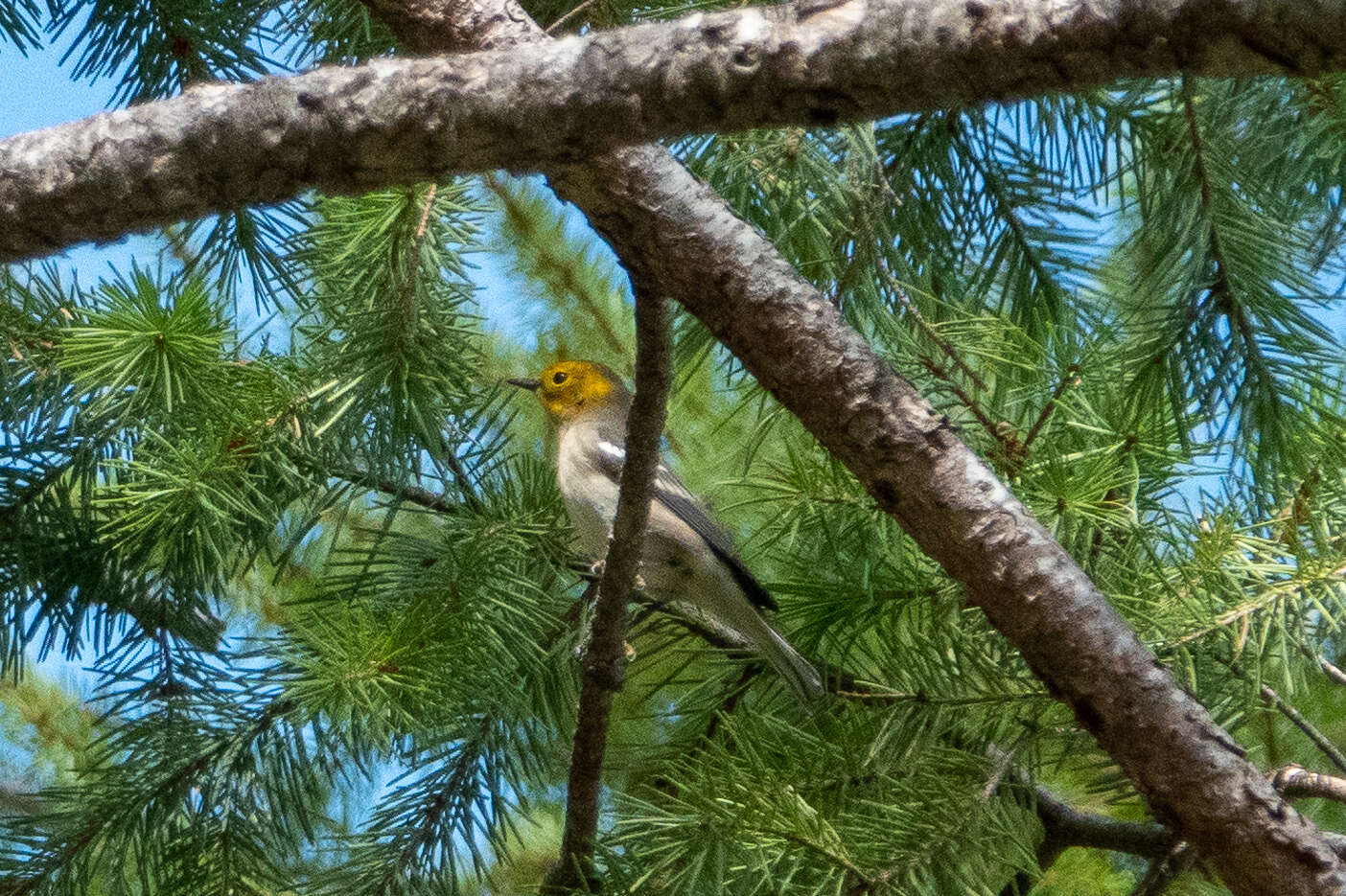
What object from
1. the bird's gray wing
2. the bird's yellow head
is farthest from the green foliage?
the bird's yellow head

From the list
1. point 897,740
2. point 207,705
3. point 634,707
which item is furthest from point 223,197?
point 634,707

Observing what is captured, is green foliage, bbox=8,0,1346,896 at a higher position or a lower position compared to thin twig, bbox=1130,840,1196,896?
higher

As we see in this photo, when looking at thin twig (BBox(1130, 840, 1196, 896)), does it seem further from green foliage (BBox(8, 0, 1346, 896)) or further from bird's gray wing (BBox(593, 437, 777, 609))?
bird's gray wing (BBox(593, 437, 777, 609))

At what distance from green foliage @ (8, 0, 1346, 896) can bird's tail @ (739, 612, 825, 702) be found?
1.5 inches

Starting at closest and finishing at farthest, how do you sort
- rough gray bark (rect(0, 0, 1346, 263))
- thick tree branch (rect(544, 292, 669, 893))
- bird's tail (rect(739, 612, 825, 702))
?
rough gray bark (rect(0, 0, 1346, 263)) → thick tree branch (rect(544, 292, 669, 893)) → bird's tail (rect(739, 612, 825, 702))

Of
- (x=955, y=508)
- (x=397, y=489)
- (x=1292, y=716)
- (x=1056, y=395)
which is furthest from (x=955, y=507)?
(x=397, y=489)

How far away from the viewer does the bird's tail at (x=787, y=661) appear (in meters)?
1.73

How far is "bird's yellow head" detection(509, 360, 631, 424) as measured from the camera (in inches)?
118

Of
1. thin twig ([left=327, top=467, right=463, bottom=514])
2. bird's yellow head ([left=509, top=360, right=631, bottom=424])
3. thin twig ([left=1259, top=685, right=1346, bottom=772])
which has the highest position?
bird's yellow head ([left=509, top=360, right=631, bottom=424])

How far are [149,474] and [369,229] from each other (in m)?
0.40

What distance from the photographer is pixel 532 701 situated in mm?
1915

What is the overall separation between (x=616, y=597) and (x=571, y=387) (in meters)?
1.39

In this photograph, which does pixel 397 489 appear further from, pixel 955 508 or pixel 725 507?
pixel 955 508

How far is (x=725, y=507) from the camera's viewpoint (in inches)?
71.2
